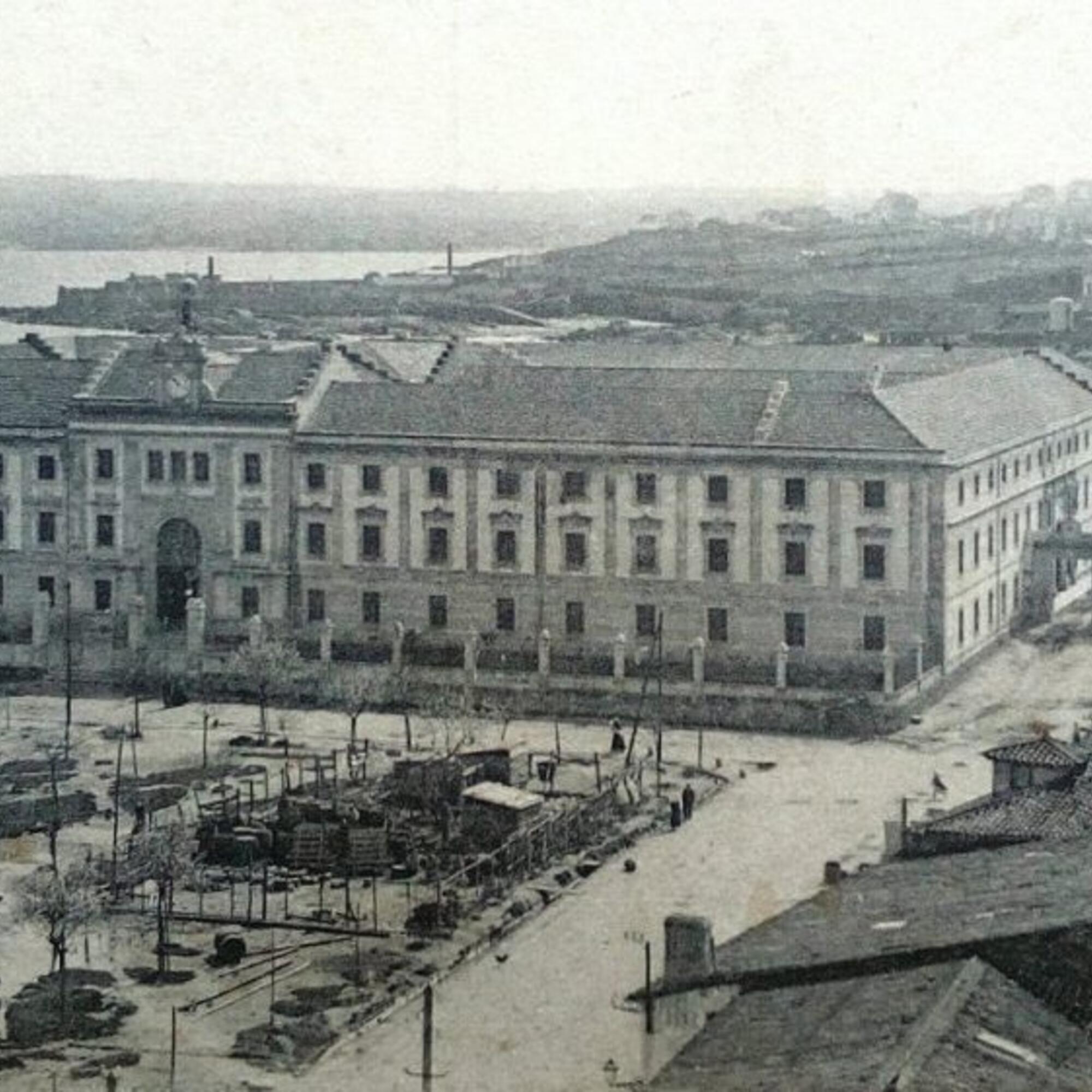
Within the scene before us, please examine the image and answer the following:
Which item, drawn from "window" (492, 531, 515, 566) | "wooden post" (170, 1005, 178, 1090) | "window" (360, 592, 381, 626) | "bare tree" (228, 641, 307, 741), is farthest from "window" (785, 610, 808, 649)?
"wooden post" (170, 1005, 178, 1090)

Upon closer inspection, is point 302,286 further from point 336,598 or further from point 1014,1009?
point 1014,1009

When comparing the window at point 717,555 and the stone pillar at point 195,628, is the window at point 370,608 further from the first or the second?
the window at point 717,555

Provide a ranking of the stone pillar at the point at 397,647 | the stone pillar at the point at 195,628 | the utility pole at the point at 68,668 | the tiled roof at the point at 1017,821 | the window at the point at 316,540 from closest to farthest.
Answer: the tiled roof at the point at 1017,821
the utility pole at the point at 68,668
the stone pillar at the point at 397,647
the stone pillar at the point at 195,628
the window at the point at 316,540

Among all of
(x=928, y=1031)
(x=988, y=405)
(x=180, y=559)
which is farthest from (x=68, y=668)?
(x=928, y=1031)

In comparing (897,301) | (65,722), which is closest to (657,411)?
(65,722)

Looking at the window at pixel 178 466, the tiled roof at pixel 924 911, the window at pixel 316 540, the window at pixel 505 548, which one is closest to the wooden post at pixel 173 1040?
the tiled roof at pixel 924 911
